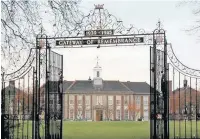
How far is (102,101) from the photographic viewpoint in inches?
2511

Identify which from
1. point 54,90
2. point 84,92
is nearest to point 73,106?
point 84,92

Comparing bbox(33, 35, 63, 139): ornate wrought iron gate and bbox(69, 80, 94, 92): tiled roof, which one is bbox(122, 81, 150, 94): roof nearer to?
bbox(69, 80, 94, 92): tiled roof

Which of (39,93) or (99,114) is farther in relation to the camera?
(99,114)

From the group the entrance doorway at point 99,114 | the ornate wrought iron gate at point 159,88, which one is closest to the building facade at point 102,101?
the entrance doorway at point 99,114

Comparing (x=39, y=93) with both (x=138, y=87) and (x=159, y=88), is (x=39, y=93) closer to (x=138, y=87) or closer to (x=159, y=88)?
(x=159, y=88)

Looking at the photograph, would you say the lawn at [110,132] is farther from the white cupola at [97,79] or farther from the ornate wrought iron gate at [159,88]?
the white cupola at [97,79]

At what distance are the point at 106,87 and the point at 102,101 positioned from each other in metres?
2.30

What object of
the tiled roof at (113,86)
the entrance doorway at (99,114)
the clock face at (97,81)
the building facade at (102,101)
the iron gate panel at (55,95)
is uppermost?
the iron gate panel at (55,95)

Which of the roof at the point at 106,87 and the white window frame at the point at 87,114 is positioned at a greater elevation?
the roof at the point at 106,87

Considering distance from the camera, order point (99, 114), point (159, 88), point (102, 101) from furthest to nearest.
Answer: point (102, 101) → point (99, 114) → point (159, 88)

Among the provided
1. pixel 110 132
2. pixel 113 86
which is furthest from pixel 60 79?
A: pixel 113 86

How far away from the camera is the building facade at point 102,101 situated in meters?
60.5

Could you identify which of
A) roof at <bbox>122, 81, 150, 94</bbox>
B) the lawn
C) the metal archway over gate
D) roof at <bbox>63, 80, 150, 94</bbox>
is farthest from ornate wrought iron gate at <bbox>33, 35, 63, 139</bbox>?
roof at <bbox>122, 81, 150, 94</bbox>

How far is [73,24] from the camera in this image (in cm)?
911
